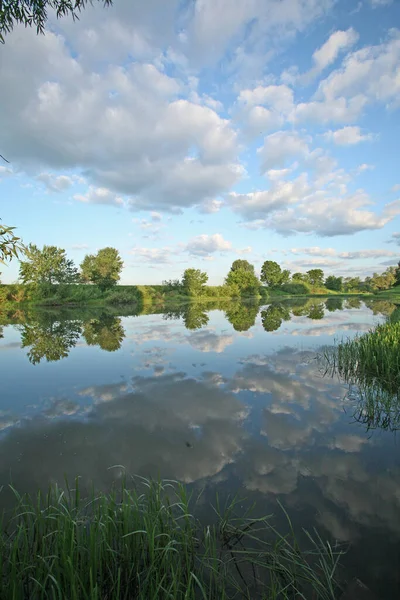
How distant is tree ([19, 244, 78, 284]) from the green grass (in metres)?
50.5

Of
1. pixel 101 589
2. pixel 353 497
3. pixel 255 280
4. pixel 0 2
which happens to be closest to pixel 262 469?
pixel 353 497

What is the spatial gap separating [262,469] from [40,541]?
3.08m

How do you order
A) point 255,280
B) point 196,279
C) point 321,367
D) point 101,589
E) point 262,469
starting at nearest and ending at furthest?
point 101,589 → point 262,469 → point 321,367 → point 196,279 → point 255,280

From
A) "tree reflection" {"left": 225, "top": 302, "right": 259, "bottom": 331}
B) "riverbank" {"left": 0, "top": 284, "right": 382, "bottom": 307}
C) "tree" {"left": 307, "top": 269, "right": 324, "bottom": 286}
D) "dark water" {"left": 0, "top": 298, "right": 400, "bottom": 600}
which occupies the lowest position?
"dark water" {"left": 0, "top": 298, "right": 400, "bottom": 600}

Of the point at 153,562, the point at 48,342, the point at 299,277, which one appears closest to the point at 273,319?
the point at 48,342

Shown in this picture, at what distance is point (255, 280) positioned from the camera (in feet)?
287

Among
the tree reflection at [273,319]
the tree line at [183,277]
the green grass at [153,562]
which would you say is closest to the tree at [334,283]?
the tree line at [183,277]

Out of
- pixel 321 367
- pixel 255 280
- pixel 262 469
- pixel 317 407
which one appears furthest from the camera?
pixel 255 280

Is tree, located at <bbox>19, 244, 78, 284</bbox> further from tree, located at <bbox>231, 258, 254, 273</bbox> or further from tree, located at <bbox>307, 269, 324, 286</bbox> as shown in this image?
tree, located at <bbox>307, 269, 324, 286</bbox>

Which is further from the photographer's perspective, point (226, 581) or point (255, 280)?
point (255, 280)

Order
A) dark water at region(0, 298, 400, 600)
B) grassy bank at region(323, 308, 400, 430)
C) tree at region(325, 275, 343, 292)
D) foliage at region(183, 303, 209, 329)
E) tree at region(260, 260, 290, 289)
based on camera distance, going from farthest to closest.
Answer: tree at region(325, 275, 343, 292) < tree at region(260, 260, 290, 289) < foliage at region(183, 303, 209, 329) < grassy bank at region(323, 308, 400, 430) < dark water at region(0, 298, 400, 600)

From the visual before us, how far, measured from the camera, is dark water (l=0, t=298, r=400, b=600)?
3643 millimetres

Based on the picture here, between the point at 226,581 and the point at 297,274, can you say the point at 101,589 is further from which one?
the point at 297,274

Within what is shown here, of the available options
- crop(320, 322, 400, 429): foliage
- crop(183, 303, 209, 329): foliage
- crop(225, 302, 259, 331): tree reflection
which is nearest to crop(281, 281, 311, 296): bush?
crop(225, 302, 259, 331): tree reflection
